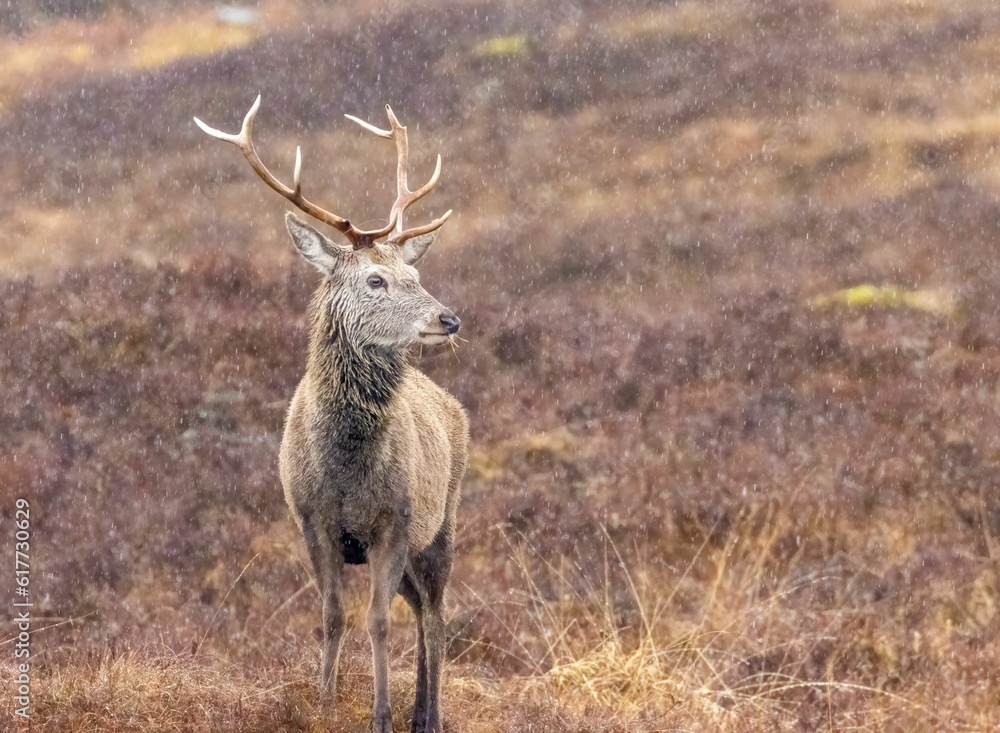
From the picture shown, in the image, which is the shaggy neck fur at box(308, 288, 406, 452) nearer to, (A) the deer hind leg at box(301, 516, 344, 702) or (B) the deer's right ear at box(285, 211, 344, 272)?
(B) the deer's right ear at box(285, 211, 344, 272)

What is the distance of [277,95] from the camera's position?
21.5m

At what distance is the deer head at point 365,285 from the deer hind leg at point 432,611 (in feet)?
4.68

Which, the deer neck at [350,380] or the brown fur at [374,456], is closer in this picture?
the brown fur at [374,456]

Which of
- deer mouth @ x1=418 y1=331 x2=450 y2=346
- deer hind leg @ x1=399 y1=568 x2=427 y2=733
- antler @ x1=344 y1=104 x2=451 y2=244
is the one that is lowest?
deer hind leg @ x1=399 y1=568 x2=427 y2=733

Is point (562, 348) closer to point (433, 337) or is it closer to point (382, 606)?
point (433, 337)

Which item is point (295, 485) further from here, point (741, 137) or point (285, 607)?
point (741, 137)

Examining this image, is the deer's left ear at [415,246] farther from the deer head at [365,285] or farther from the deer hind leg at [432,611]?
the deer hind leg at [432,611]

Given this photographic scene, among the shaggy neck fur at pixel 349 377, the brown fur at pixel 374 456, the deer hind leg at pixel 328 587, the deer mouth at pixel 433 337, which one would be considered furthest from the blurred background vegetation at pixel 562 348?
the deer mouth at pixel 433 337

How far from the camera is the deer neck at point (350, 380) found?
692 cm

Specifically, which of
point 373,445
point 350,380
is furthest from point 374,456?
point 350,380

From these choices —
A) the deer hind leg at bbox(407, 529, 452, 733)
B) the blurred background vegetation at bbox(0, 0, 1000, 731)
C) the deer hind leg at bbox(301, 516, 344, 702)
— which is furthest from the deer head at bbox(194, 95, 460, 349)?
the blurred background vegetation at bbox(0, 0, 1000, 731)

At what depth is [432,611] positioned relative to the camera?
7.54 metres

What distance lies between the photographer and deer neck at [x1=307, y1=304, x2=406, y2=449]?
22.7 feet

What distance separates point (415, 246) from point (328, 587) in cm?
233
